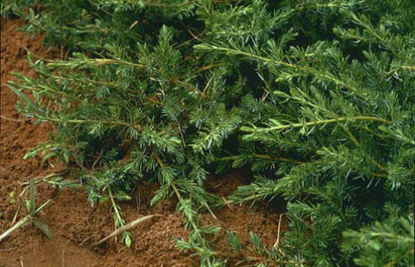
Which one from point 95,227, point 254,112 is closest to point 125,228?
point 95,227

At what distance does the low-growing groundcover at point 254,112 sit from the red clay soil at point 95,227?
2.4 inches

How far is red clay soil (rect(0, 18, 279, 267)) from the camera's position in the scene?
2.64m

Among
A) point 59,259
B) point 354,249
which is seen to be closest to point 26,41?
point 59,259

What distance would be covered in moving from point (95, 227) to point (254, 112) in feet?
2.66

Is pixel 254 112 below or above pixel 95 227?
above

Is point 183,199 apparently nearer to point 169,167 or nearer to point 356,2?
point 169,167

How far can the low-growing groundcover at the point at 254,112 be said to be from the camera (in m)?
2.42

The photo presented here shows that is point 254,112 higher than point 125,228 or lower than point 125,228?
higher

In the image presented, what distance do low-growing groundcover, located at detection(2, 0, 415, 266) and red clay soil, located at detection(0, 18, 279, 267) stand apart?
0.06m

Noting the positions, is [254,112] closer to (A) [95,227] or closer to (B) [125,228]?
(B) [125,228]

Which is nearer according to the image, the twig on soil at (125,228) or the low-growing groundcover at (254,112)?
the low-growing groundcover at (254,112)

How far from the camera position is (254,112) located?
2.78 metres

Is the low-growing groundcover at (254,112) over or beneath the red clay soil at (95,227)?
over

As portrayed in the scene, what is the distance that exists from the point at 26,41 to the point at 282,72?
1515 mm
